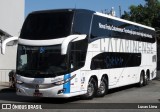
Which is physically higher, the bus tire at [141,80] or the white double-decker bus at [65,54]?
the white double-decker bus at [65,54]

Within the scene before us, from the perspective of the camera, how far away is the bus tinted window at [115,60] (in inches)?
734

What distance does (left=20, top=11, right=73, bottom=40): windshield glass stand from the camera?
1662 centimetres

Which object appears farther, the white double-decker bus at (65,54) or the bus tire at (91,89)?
the bus tire at (91,89)

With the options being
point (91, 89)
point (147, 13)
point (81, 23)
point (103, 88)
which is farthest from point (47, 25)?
point (147, 13)

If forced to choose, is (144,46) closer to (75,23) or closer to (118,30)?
(118,30)

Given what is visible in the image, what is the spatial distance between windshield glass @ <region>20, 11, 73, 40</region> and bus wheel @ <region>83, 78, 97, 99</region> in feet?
9.06

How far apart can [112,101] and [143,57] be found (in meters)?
8.25

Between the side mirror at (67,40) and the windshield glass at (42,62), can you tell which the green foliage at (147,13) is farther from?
the windshield glass at (42,62)

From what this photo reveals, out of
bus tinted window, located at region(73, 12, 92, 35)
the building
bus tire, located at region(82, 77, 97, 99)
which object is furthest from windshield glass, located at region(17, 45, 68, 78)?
the building

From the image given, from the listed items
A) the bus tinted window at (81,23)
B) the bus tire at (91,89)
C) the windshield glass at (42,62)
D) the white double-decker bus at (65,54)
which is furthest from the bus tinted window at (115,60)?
the windshield glass at (42,62)

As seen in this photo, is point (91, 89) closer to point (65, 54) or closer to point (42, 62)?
point (65, 54)

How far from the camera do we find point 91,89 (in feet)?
59.7

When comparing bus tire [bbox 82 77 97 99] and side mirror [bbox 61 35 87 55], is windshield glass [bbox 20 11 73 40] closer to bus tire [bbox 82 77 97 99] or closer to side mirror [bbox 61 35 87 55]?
side mirror [bbox 61 35 87 55]

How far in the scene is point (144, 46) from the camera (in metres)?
25.5
